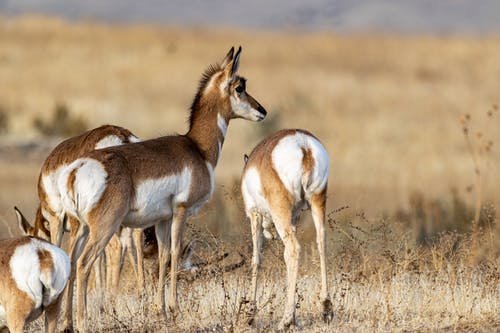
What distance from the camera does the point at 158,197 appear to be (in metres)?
10.5

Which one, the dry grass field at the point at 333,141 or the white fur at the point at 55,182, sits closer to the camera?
the dry grass field at the point at 333,141

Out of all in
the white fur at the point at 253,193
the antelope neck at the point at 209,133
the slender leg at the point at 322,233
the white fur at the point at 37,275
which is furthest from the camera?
the antelope neck at the point at 209,133

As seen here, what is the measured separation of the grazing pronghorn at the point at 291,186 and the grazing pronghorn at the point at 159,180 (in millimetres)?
718

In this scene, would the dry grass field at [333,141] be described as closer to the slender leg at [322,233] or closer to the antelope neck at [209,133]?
the slender leg at [322,233]

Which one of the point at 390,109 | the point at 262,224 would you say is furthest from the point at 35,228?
the point at 390,109

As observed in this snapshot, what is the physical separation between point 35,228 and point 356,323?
4.31 metres

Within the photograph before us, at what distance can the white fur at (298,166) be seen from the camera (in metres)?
10.3

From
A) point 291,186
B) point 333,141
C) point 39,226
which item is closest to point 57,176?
point 39,226

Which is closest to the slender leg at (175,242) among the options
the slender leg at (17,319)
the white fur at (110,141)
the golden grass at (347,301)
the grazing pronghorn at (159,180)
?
the grazing pronghorn at (159,180)

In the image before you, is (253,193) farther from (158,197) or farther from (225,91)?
(225,91)

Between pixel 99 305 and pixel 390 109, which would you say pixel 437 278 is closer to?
pixel 99 305

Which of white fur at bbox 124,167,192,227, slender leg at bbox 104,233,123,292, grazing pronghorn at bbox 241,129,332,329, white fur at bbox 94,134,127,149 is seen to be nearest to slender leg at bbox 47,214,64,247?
white fur at bbox 94,134,127,149

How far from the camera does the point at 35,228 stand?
504 inches

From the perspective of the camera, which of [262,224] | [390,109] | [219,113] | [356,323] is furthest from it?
[390,109]
